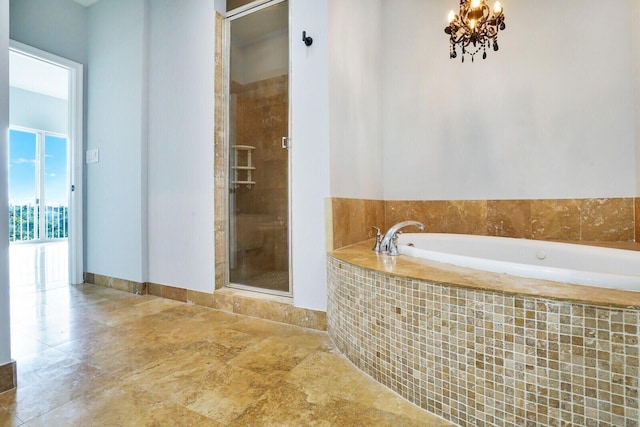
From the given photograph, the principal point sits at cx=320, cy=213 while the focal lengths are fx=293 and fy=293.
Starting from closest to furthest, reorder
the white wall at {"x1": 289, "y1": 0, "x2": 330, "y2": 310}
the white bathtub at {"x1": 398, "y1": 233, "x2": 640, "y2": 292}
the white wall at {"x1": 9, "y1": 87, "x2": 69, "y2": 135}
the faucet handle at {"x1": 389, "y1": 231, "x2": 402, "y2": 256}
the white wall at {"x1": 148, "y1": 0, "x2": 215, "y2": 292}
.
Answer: the white bathtub at {"x1": 398, "y1": 233, "x2": 640, "y2": 292}
the faucet handle at {"x1": 389, "y1": 231, "x2": 402, "y2": 256}
the white wall at {"x1": 289, "y1": 0, "x2": 330, "y2": 310}
the white wall at {"x1": 148, "y1": 0, "x2": 215, "y2": 292}
the white wall at {"x1": 9, "y1": 87, "x2": 69, "y2": 135}

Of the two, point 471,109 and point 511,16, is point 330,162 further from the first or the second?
point 511,16

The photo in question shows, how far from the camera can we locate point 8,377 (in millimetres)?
1198

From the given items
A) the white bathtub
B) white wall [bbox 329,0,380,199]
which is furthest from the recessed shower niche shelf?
the white bathtub

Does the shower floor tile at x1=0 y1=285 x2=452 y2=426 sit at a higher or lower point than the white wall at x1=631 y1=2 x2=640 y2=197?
lower

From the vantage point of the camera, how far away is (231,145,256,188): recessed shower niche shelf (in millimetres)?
2262

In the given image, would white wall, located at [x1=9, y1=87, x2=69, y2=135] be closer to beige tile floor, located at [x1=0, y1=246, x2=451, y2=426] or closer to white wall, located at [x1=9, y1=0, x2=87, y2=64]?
white wall, located at [x1=9, y1=0, x2=87, y2=64]

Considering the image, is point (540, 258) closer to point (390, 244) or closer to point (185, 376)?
point (390, 244)

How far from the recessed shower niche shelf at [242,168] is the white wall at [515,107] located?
46.6 inches

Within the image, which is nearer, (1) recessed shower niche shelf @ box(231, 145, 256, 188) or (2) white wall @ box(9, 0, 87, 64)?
(1) recessed shower niche shelf @ box(231, 145, 256, 188)

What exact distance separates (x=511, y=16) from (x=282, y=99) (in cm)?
181

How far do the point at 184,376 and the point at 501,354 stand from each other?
1.25 meters

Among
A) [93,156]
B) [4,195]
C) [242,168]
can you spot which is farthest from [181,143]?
[4,195]

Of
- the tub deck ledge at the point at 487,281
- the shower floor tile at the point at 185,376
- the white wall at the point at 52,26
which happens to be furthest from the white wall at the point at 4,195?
the white wall at the point at 52,26

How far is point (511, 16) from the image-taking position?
218 centimetres
